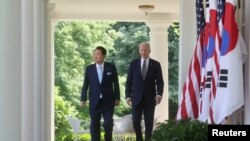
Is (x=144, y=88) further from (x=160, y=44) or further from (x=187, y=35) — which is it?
(x=160, y=44)

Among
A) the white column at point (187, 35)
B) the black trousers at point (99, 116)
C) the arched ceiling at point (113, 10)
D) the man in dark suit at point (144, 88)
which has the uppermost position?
the arched ceiling at point (113, 10)

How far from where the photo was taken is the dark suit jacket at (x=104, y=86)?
6516 millimetres

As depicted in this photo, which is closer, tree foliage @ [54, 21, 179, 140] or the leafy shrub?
the leafy shrub

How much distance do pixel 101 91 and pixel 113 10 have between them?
3.01 m

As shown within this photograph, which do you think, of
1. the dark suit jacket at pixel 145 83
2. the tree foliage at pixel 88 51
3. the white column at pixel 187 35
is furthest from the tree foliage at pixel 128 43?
the white column at pixel 187 35

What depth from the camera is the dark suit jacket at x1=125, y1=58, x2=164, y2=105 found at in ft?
21.4

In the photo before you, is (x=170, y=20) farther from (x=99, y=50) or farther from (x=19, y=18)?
(x=19, y=18)

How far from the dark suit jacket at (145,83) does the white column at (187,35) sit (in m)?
1.57

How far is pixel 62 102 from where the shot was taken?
57.7 ft

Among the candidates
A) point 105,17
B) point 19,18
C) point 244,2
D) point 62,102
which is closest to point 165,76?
point 105,17

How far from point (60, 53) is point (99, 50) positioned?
11.8 metres

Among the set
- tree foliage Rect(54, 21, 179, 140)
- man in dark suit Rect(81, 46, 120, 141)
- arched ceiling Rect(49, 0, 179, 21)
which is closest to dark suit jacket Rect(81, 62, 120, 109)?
man in dark suit Rect(81, 46, 120, 141)

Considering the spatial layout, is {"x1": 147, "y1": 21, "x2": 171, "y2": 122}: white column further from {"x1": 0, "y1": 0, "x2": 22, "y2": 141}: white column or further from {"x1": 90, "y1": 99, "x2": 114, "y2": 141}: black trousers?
{"x1": 0, "y1": 0, "x2": 22, "y2": 141}: white column

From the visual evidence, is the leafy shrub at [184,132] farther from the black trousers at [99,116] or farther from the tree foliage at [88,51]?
the tree foliage at [88,51]
